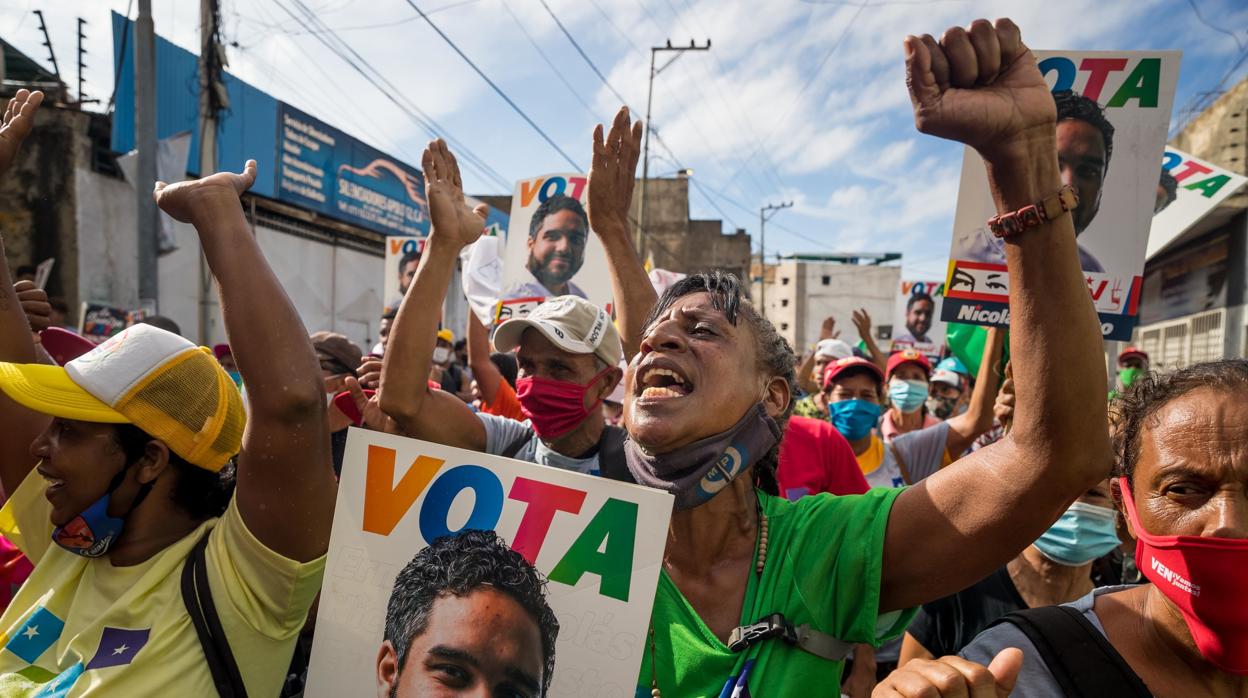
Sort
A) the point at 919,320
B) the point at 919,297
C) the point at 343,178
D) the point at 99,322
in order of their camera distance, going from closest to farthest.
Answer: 1. the point at 99,322
2. the point at 919,320
3. the point at 919,297
4. the point at 343,178

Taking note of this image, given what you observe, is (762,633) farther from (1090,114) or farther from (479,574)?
(1090,114)

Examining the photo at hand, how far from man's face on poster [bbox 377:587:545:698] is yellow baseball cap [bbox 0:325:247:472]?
0.84 m

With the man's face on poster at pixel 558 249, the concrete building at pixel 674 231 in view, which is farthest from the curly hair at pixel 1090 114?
the concrete building at pixel 674 231

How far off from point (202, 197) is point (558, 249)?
3.76 meters

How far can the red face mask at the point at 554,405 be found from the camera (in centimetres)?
266

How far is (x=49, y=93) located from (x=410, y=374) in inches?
599

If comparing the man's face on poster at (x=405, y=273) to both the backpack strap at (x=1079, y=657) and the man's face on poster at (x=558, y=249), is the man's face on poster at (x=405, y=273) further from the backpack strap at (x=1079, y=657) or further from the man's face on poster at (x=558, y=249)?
the backpack strap at (x=1079, y=657)

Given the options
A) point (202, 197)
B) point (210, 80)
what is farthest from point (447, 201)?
point (210, 80)

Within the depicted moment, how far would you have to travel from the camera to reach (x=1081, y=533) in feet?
7.70

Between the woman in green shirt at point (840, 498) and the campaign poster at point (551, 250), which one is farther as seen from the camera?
the campaign poster at point (551, 250)

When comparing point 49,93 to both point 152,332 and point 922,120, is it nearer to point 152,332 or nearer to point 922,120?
point 152,332

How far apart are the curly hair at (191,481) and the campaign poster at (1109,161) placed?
2.57 meters

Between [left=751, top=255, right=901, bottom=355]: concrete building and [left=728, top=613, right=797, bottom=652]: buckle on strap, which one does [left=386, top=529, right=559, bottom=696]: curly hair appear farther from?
[left=751, top=255, right=901, bottom=355]: concrete building

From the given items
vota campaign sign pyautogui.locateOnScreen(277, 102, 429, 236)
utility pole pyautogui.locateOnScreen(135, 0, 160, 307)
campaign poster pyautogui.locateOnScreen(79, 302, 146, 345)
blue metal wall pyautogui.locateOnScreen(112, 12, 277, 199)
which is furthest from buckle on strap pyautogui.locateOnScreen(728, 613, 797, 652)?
vota campaign sign pyautogui.locateOnScreen(277, 102, 429, 236)
